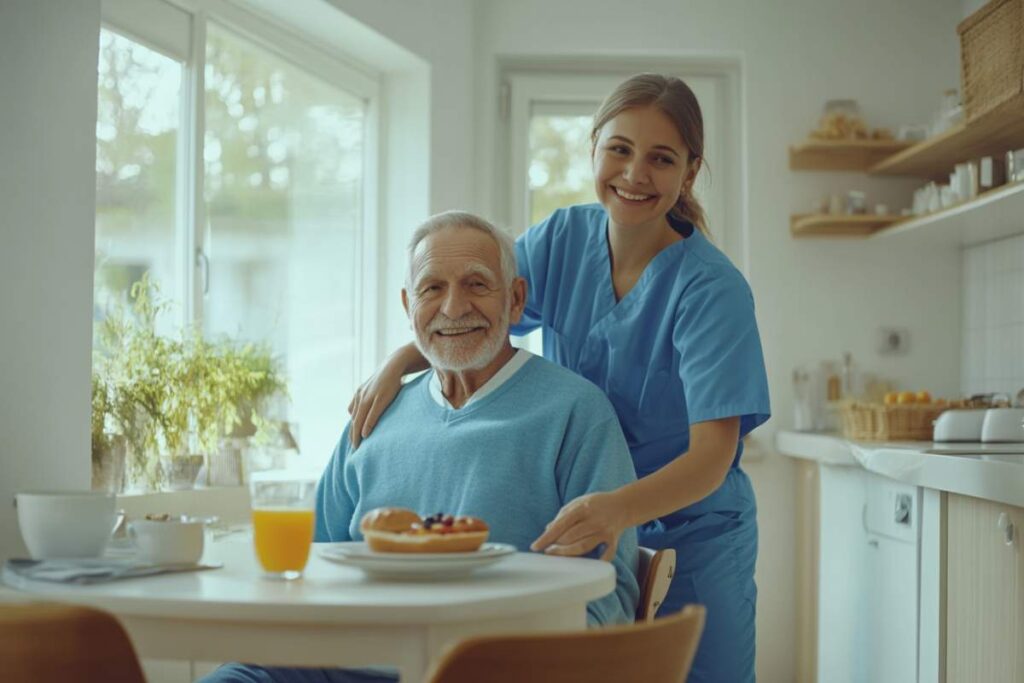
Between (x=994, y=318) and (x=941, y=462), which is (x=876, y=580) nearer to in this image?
(x=941, y=462)

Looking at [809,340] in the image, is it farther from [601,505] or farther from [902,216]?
[601,505]

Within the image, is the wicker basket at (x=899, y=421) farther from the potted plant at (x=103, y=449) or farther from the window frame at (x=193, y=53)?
the potted plant at (x=103, y=449)

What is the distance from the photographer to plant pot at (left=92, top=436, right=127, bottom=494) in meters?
2.44

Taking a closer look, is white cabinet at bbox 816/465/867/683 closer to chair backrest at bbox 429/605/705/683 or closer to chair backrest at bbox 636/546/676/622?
chair backrest at bbox 636/546/676/622

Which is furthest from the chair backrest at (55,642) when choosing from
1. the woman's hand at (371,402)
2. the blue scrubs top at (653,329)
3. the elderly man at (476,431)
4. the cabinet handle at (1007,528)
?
the cabinet handle at (1007,528)

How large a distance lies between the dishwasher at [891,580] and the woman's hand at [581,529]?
4.78 ft

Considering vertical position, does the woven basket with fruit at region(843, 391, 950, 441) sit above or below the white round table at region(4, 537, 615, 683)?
above

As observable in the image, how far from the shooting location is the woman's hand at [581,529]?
1.51m

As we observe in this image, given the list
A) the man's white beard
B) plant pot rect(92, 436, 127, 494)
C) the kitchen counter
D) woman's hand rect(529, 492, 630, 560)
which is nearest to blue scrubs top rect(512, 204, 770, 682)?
the man's white beard

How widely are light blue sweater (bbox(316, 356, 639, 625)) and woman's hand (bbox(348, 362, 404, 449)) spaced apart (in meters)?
0.02

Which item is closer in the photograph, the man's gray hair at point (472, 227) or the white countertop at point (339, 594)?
the white countertop at point (339, 594)

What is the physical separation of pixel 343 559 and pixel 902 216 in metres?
2.98

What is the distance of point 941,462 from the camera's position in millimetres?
2557

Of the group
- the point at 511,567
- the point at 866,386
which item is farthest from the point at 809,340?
the point at 511,567
